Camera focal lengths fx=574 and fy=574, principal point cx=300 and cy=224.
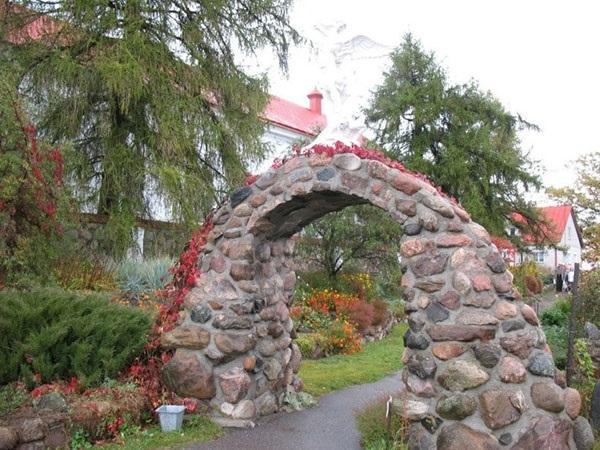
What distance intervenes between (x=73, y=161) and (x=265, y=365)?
24.4 ft

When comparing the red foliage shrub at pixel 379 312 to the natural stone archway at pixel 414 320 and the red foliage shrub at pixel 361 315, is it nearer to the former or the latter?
the red foliage shrub at pixel 361 315

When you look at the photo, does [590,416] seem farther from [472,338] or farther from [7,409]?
[7,409]

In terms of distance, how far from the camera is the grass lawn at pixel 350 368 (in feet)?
26.2

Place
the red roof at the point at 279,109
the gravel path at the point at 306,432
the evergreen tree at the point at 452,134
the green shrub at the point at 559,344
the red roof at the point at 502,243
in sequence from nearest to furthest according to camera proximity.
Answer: the gravel path at the point at 306,432 → the green shrub at the point at 559,344 → the red roof at the point at 279,109 → the red roof at the point at 502,243 → the evergreen tree at the point at 452,134

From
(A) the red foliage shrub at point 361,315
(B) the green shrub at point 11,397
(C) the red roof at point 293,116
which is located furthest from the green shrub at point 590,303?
(C) the red roof at point 293,116

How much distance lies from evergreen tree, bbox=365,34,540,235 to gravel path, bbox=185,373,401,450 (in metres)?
13.7

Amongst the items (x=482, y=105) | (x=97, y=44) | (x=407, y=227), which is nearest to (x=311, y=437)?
(x=407, y=227)

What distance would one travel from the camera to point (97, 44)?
11797 millimetres

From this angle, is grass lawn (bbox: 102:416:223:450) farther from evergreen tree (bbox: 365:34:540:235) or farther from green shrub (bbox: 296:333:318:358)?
evergreen tree (bbox: 365:34:540:235)

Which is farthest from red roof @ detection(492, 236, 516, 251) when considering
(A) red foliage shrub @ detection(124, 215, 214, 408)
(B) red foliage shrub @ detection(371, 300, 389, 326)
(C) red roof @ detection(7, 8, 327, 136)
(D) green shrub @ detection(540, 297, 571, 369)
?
(A) red foliage shrub @ detection(124, 215, 214, 408)

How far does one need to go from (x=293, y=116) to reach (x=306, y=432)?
1002 inches

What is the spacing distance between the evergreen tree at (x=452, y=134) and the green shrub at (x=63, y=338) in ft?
48.7

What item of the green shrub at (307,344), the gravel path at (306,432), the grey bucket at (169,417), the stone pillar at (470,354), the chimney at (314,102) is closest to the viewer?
the stone pillar at (470,354)

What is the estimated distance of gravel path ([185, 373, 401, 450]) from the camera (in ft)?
17.4
